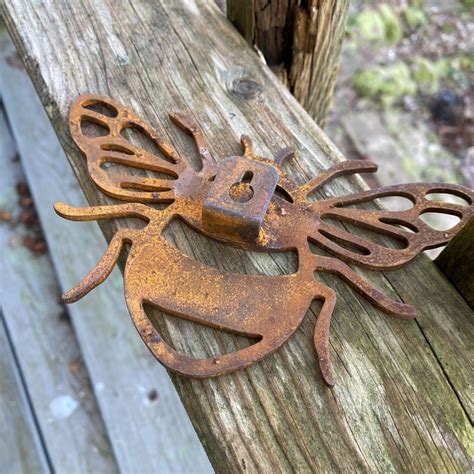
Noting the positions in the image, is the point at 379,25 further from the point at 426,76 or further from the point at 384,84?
the point at 384,84

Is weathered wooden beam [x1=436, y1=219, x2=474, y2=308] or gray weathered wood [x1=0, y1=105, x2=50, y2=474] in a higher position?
weathered wooden beam [x1=436, y1=219, x2=474, y2=308]

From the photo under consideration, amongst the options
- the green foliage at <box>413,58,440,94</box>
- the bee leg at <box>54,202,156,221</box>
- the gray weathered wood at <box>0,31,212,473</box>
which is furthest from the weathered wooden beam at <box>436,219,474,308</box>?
the green foliage at <box>413,58,440,94</box>

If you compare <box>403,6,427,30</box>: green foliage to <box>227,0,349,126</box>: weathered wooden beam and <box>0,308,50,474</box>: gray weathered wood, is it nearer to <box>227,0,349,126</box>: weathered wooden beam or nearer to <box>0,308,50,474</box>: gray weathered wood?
<box>227,0,349,126</box>: weathered wooden beam

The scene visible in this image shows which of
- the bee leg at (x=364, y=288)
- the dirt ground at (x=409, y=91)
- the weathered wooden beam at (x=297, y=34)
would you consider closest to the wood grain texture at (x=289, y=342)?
the bee leg at (x=364, y=288)

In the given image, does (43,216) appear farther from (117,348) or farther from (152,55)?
(152,55)

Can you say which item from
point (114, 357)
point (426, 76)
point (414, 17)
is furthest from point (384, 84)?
point (114, 357)

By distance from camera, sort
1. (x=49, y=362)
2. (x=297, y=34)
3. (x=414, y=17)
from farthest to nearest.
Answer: (x=414, y=17) → (x=49, y=362) → (x=297, y=34)
